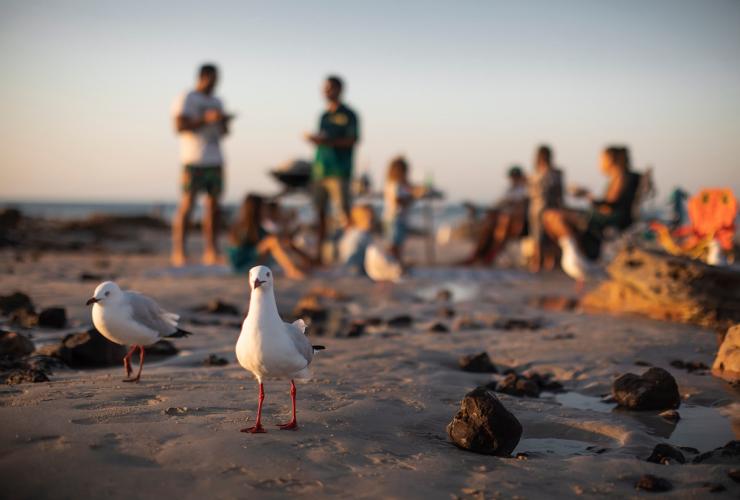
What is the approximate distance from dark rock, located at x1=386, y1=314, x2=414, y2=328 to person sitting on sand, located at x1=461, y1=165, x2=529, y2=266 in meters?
6.53

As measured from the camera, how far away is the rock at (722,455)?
3.26 metres

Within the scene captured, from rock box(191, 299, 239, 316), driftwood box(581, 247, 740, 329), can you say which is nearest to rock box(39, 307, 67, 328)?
rock box(191, 299, 239, 316)

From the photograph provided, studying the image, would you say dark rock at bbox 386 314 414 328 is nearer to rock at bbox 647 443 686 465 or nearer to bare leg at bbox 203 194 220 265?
rock at bbox 647 443 686 465

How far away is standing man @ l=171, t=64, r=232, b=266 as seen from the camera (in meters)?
10.9

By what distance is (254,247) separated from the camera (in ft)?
35.9

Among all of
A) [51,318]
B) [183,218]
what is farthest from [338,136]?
[51,318]

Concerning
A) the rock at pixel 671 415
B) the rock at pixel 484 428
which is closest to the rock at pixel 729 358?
the rock at pixel 671 415

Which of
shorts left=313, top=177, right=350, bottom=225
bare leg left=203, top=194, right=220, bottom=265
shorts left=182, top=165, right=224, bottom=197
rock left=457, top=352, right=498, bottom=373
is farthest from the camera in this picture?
shorts left=313, top=177, right=350, bottom=225

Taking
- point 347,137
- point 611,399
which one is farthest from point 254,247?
point 611,399

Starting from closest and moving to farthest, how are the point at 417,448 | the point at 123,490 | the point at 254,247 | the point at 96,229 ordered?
the point at 123,490, the point at 417,448, the point at 254,247, the point at 96,229

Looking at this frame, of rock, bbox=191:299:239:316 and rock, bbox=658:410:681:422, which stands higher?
rock, bbox=191:299:239:316

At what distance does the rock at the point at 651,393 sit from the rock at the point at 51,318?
4996mm

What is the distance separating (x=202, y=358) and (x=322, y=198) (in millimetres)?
6569

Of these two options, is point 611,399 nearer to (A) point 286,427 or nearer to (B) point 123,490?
(A) point 286,427
